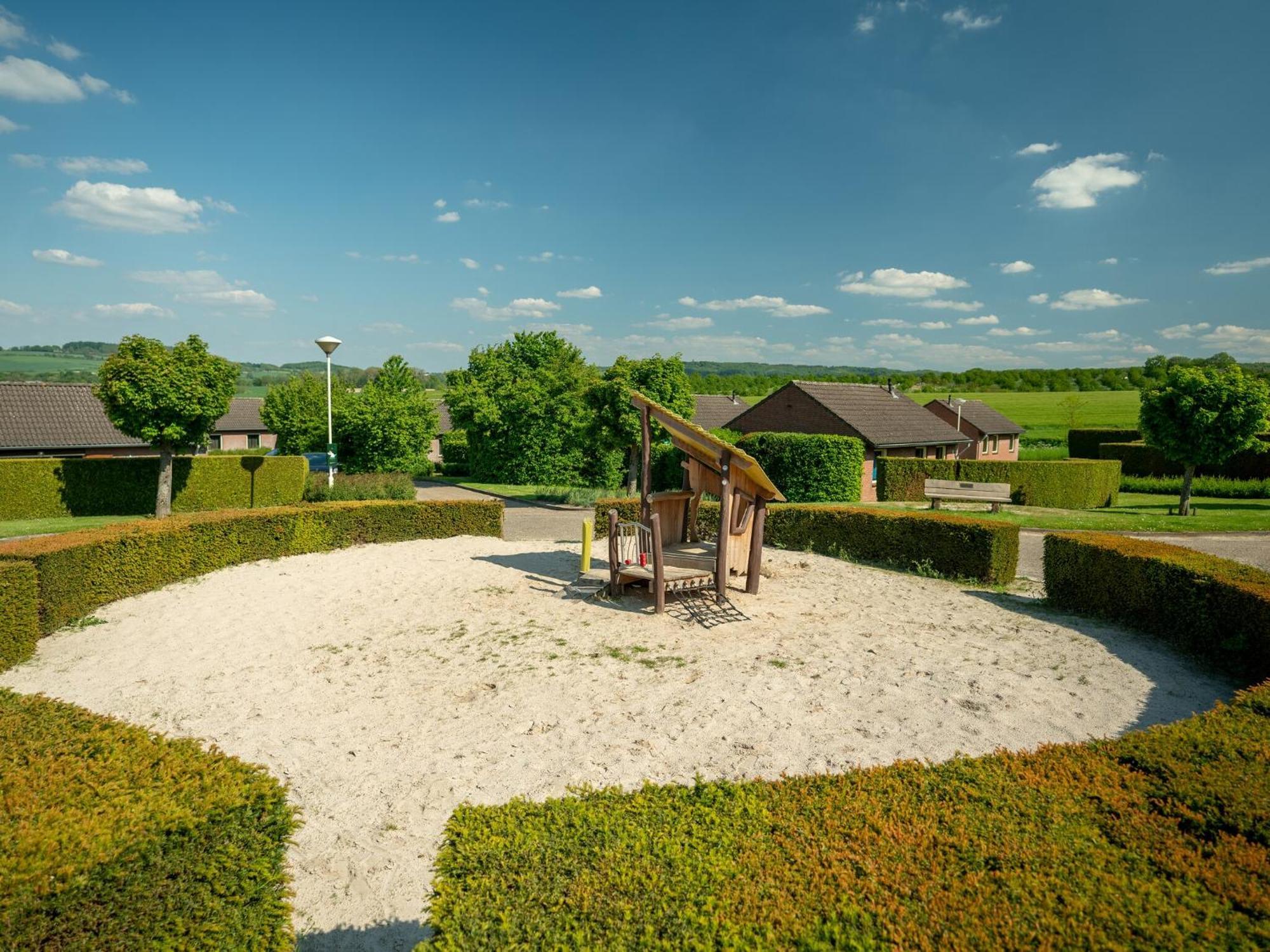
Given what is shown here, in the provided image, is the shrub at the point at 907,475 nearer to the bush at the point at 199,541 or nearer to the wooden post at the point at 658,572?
the bush at the point at 199,541

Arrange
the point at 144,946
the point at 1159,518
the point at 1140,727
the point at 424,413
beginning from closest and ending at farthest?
the point at 144,946 → the point at 1140,727 → the point at 1159,518 → the point at 424,413

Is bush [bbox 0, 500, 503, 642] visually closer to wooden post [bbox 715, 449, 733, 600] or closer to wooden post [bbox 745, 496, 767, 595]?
wooden post [bbox 745, 496, 767, 595]

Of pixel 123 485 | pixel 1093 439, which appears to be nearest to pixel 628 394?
pixel 123 485

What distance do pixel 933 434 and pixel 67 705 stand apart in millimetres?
34119

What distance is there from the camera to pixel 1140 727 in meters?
6.25

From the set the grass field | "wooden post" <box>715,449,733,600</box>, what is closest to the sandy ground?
"wooden post" <box>715,449,733,600</box>

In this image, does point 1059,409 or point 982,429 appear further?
point 1059,409

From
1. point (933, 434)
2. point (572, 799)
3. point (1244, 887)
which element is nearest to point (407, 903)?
point (572, 799)

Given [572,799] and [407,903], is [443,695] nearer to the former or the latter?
[407,903]

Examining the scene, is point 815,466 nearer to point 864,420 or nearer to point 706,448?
point 864,420

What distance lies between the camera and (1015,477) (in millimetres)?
27797

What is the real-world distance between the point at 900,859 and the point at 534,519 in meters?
19.9

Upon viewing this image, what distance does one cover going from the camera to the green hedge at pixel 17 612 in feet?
26.6

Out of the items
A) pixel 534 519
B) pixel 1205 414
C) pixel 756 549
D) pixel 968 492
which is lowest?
pixel 534 519
